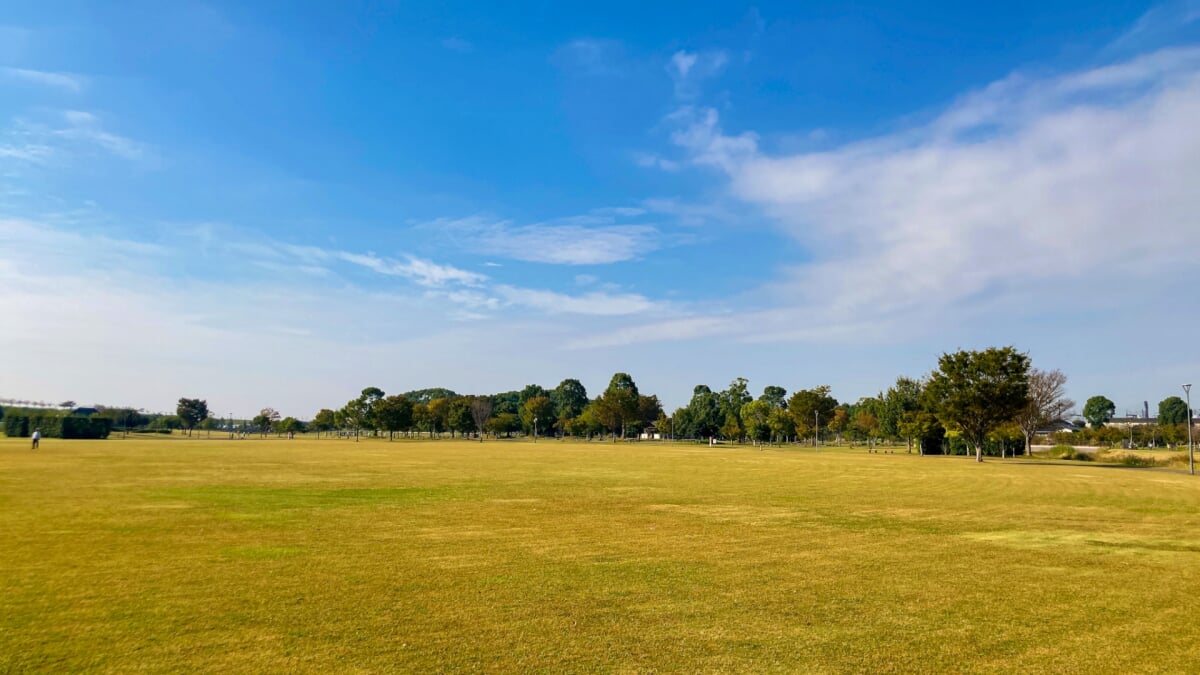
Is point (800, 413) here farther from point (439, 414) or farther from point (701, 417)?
point (439, 414)

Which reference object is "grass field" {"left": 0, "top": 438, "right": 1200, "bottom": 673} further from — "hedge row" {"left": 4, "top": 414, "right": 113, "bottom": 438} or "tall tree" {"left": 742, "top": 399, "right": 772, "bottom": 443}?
"hedge row" {"left": 4, "top": 414, "right": 113, "bottom": 438}

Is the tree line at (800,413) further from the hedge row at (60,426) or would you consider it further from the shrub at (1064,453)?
the hedge row at (60,426)

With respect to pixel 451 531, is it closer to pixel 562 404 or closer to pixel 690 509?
pixel 690 509

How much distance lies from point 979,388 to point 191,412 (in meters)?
170


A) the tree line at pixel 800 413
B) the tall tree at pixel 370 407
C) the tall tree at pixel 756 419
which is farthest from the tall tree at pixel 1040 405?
the tall tree at pixel 370 407

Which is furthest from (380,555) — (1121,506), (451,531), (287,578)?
(1121,506)

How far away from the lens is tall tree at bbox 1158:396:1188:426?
144 meters

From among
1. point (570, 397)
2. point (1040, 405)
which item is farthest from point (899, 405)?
point (570, 397)

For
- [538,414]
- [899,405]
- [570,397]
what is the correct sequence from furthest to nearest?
[570,397] → [538,414] → [899,405]

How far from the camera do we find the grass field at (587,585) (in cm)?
677

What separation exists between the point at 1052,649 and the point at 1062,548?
300 inches

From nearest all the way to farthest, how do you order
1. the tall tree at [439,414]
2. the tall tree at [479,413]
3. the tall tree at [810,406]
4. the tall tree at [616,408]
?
the tall tree at [810,406], the tall tree at [616,408], the tall tree at [479,413], the tall tree at [439,414]

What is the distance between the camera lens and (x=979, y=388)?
167 feet

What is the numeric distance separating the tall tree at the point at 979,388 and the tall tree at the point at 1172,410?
127934 millimetres
